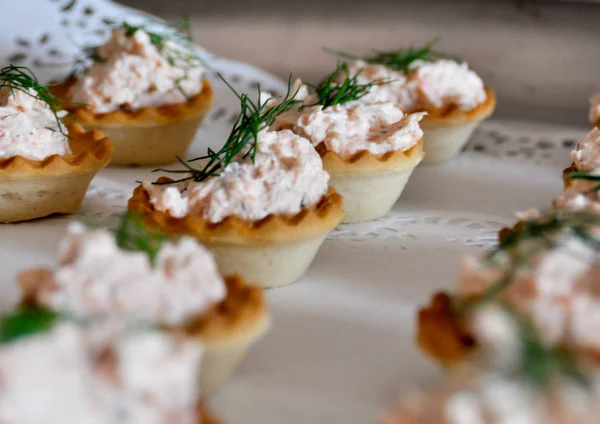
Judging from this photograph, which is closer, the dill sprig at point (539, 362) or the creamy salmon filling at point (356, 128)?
the dill sprig at point (539, 362)

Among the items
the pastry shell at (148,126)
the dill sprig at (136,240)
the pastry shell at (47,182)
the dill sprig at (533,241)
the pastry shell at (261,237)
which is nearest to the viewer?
the dill sprig at (533,241)

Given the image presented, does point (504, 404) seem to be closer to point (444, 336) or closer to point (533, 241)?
point (444, 336)

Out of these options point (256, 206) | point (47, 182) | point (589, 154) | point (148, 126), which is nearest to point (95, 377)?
point (256, 206)

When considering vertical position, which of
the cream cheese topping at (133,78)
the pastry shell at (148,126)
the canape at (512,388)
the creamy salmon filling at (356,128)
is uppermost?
the canape at (512,388)

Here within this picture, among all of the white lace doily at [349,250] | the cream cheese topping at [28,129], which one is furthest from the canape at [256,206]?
the cream cheese topping at [28,129]

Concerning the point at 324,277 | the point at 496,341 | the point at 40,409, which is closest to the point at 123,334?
the point at 40,409

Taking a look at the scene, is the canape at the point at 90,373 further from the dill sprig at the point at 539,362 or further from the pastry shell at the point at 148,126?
the pastry shell at the point at 148,126

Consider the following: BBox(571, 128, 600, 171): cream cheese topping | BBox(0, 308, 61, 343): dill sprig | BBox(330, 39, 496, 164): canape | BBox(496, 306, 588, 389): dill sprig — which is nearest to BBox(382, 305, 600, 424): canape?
BBox(496, 306, 588, 389): dill sprig
